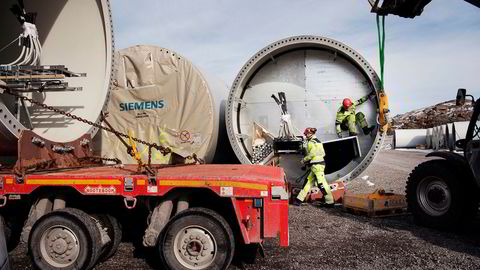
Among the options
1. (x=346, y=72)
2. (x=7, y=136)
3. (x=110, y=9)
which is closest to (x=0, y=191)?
(x=7, y=136)

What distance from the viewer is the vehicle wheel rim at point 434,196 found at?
5707mm

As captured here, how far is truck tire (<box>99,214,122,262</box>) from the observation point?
14.5 ft

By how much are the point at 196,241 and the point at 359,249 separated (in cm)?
200

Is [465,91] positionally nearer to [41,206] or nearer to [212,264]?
[212,264]

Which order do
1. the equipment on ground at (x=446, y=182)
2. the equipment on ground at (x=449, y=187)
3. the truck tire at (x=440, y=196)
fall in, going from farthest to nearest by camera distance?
the truck tire at (x=440, y=196) < the equipment on ground at (x=449, y=187) < the equipment on ground at (x=446, y=182)

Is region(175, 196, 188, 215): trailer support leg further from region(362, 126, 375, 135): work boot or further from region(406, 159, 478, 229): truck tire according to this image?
region(362, 126, 375, 135): work boot

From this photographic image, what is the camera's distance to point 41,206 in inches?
170

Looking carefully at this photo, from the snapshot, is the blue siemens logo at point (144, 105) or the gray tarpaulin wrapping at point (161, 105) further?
the blue siemens logo at point (144, 105)

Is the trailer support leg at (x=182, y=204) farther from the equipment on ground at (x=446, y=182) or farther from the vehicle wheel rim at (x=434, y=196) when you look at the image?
the vehicle wheel rim at (x=434, y=196)

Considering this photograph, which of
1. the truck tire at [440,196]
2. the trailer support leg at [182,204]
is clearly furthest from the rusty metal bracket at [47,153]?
the truck tire at [440,196]

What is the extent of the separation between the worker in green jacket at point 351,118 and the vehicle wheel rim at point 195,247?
5.01m

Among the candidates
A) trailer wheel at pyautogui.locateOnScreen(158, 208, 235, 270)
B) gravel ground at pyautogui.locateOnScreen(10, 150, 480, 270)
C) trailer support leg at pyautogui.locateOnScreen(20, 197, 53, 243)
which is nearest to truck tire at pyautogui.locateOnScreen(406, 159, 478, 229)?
gravel ground at pyautogui.locateOnScreen(10, 150, 480, 270)

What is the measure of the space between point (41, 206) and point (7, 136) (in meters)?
0.91

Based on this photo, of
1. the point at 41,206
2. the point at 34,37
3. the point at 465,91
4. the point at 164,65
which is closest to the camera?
the point at 41,206
